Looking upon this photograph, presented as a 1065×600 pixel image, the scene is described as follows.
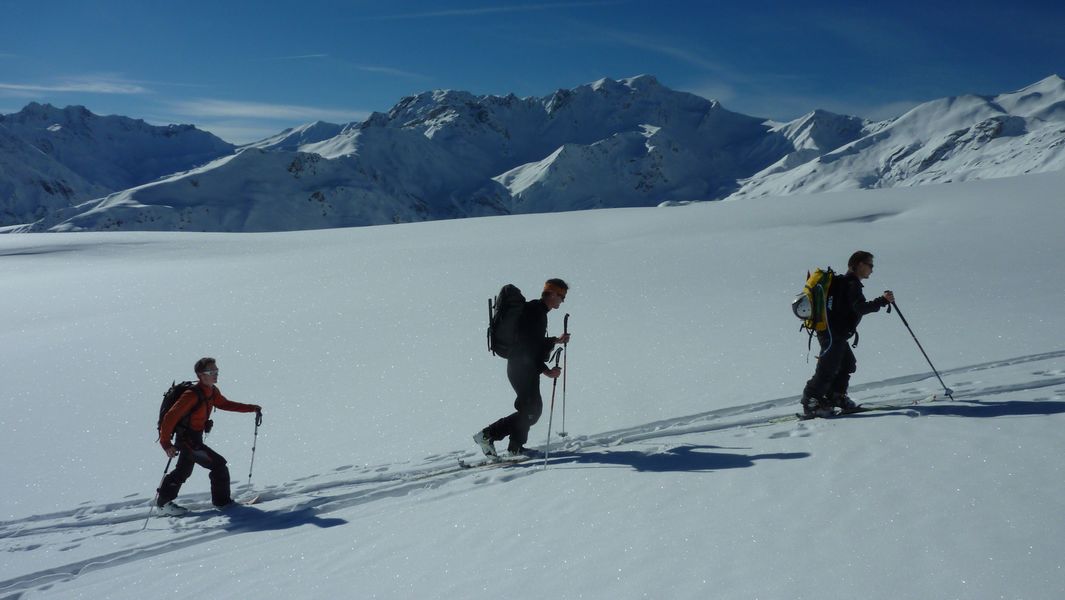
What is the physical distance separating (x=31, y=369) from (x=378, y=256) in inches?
470

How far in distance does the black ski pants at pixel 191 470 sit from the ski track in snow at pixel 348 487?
0.67ft

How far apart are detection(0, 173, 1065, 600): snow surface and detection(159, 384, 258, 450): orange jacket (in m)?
0.89

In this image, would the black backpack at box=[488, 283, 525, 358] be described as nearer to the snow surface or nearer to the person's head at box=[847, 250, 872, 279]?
the snow surface

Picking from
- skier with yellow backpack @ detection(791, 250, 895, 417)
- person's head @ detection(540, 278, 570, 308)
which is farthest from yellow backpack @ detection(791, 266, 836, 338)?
person's head @ detection(540, 278, 570, 308)

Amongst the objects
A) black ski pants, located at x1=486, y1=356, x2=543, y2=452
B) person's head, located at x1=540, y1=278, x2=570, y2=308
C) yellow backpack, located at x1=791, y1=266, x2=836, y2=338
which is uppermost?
person's head, located at x1=540, y1=278, x2=570, y2=308

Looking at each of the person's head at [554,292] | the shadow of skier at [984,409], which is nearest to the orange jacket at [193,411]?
the person's head at [554,292]

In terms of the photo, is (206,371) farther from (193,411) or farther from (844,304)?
(844,304)

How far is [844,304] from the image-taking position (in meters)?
7.15

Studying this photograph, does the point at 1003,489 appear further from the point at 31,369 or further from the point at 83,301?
the point at 83,301

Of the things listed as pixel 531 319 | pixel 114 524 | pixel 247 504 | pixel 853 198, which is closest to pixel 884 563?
pixel 531 319

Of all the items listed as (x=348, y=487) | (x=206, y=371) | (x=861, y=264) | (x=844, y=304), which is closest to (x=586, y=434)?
(x=348, y=487)

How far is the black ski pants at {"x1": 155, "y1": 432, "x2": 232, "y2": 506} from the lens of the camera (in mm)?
6934

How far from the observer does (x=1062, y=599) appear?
3.47 metres

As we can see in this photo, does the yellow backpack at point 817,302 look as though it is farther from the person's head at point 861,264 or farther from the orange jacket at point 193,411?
the orange jacket at point 193,411
